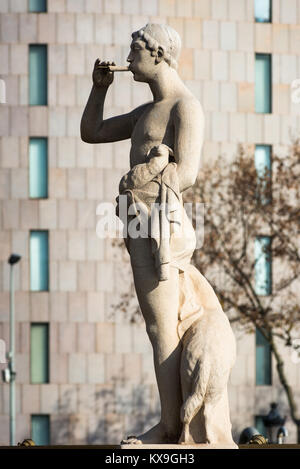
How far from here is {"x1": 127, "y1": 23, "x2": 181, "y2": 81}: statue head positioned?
53.8 feet

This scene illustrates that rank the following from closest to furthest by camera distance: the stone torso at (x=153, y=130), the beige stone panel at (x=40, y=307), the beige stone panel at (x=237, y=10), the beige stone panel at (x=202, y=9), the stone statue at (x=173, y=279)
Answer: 1. the stone statue at (x=173, y=279)
2. the stone torso at (x=153, y=130)
3. the beige stone panel at (x=40, y=307)
4. the beige stone panel at (x=202, y=9)
5. the beige stone panel at (x=237, y=10)

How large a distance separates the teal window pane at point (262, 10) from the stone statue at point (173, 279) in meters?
36.0

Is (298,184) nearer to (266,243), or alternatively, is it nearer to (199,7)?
(266,243)

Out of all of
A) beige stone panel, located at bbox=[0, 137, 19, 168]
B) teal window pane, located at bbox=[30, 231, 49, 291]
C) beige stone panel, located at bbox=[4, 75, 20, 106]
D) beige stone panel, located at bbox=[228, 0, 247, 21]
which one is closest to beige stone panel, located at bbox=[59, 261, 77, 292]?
teal window pane, located at bbox=[30, 231, 49, 291]

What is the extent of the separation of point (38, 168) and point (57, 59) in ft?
11.5

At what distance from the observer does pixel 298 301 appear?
4812 centimetres

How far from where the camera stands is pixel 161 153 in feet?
52.6

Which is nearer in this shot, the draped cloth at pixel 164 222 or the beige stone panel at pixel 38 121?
the draped cloth at pixel 164 222

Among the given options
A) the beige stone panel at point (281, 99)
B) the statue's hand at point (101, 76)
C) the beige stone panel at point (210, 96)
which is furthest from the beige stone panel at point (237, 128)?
the statue's hand at point (101, 76)

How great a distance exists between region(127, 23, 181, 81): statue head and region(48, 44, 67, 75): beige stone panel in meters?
34.2

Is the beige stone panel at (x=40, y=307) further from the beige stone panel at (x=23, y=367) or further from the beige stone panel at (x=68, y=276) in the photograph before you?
the beige stone panel at (x=23, y=367)

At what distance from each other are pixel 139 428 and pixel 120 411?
795 millimetres

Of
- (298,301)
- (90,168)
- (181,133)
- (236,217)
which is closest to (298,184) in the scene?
(236,217)

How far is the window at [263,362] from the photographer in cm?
5084
